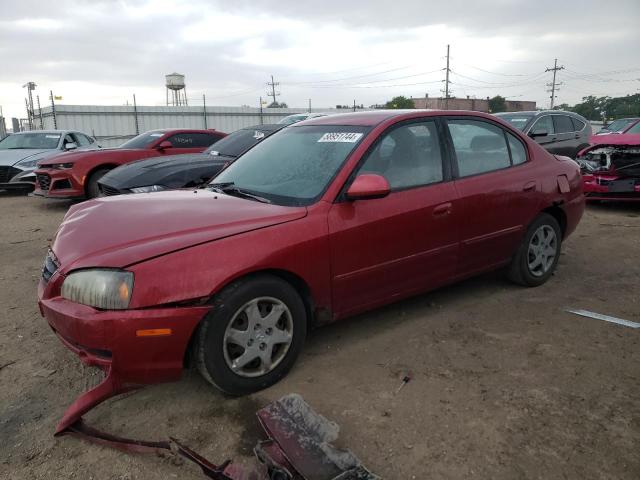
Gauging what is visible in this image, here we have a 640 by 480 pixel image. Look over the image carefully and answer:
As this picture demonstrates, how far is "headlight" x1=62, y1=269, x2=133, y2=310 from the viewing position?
7.87 feet

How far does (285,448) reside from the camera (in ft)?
7.21

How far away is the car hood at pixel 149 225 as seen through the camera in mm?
2523

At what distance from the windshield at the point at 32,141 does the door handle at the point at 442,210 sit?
10.7 meters

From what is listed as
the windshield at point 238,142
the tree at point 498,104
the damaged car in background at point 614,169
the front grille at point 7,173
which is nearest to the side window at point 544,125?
the damaged car in background at point 614,169

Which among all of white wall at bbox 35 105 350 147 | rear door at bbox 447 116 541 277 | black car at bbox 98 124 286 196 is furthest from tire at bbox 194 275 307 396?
white wall at bbox 35 105 350 147

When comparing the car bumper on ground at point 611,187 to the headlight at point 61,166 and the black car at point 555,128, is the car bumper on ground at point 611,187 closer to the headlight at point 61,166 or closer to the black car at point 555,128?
the black car at point 555,128

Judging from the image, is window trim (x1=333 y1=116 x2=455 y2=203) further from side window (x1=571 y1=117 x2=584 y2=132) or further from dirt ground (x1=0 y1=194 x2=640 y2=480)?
side window (x1=571 y1=117 x2=584 y2=132)

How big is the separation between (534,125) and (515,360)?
744 cm

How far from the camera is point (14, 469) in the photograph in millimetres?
2268

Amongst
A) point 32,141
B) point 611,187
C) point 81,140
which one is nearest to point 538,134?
point 611,187

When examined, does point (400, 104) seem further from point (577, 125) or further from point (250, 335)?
point (250, 335)

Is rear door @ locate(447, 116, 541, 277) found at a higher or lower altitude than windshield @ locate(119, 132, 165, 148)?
lower

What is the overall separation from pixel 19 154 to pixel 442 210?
421 inches

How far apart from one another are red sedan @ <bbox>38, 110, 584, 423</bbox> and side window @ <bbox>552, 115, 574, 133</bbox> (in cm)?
636
